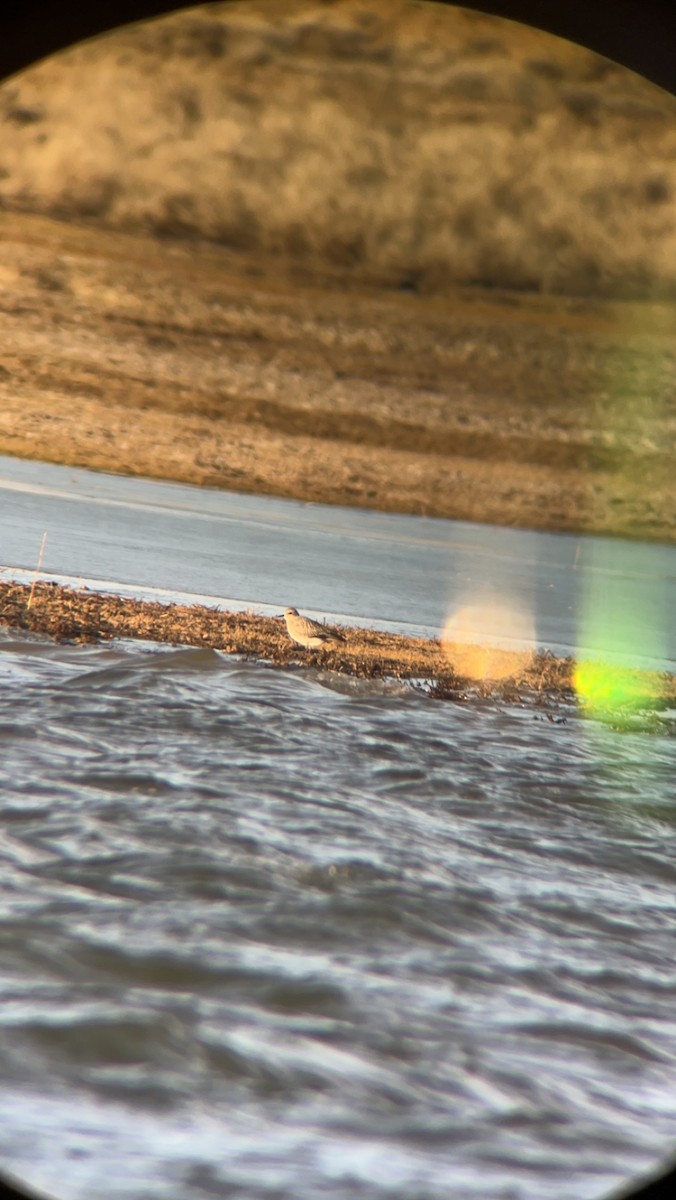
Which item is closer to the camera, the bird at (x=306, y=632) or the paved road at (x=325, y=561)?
the bird at (x=306, y=632)

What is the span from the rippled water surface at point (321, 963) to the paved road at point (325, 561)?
5.45 metres

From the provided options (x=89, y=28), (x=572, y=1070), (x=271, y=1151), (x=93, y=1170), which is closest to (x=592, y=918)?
(x=572, y=1070)

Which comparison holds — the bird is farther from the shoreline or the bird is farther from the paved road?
the paved road

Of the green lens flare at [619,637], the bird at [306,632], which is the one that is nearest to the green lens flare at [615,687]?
the green lens flare at [619,637]

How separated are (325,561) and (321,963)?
554 inches

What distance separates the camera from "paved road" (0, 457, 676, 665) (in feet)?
40.1

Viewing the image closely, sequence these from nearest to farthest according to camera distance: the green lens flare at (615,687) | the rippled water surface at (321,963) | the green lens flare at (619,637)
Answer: the rippled water surface at (321,963) → the green lens flare at (615,687) → the green lens flare at (619,637)

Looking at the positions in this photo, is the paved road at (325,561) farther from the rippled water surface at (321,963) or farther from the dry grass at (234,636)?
the rippled water surface at (321,963)

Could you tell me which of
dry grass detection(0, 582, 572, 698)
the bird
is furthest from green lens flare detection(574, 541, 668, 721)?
the bird

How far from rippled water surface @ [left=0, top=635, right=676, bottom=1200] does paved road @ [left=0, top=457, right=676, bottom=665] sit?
545cm

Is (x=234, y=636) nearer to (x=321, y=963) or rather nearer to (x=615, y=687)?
(x=615, y=687)

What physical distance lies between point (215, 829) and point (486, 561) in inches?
686

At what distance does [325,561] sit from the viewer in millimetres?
17297

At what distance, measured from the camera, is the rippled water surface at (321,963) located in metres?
2.32
